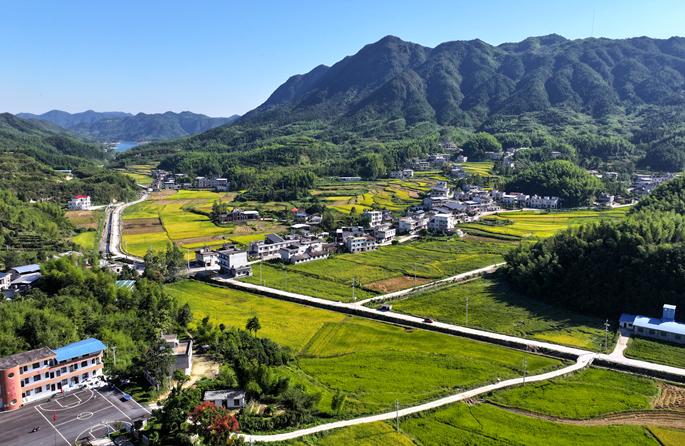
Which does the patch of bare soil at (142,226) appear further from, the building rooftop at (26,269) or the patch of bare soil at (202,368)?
the patch of bare soil at (202,368)

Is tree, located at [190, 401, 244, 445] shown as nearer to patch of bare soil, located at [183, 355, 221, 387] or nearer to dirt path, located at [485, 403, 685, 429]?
patch of bare soil, located at [183, 355, 221, 387]

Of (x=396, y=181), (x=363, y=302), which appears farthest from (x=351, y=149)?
(x=363, y=302)

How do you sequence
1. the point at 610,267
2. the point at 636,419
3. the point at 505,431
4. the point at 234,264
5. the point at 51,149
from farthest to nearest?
the point at 51,149 → the point at 234,264 → the point at 610,267 → the point at 636,419 → the point at 505,431

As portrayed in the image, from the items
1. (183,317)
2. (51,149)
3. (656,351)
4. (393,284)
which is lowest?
(656,351)

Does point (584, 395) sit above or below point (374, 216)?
below

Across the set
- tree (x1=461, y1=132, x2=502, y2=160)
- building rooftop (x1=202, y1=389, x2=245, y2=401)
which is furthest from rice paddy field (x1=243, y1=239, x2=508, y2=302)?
tree (x1=461, y1=132, x2=502, y2=160)

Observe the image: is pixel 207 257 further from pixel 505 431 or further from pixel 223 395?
pixel 505 431

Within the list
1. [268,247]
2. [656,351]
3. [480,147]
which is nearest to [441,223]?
[268,247]
